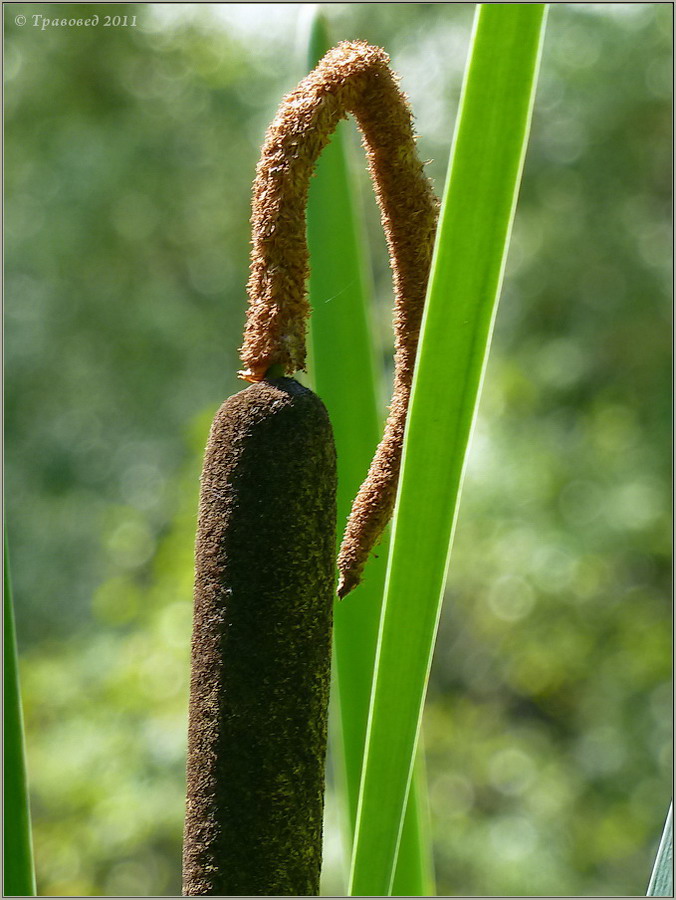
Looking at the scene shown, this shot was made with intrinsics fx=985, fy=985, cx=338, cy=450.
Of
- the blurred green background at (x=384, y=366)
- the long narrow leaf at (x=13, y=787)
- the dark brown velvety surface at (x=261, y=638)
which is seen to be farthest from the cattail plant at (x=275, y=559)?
the blurred green background at (x=384, y=366)

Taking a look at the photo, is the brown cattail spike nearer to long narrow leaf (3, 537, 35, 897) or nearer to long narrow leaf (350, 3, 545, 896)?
long narrow leaf (350, 3, 545, 896)

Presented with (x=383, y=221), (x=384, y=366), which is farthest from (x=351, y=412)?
(x=384, y=366)

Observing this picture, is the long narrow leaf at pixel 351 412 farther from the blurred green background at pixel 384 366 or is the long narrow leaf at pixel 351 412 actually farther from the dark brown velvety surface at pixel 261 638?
the blurred green background at pixel 384 366

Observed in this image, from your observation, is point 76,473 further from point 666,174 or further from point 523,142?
point 523,142

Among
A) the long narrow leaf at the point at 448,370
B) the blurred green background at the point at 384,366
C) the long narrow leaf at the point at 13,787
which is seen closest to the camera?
the long narrow leaf at the point at 448,370

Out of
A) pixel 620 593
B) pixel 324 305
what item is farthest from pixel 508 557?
pixel 324 305

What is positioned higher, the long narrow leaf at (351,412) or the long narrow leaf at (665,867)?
the long narrow leaf at (351,412)

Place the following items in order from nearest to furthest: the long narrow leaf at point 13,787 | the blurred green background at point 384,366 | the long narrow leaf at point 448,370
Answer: the long narrow leaf at point 448,370, the long narrow leaf at point 13,787, the blurred green background at point 384,366

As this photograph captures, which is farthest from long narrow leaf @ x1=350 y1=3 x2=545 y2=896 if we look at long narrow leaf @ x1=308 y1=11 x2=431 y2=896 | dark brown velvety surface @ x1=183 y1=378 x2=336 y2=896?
long narrow leaf @ x1=308 y1=11 x2=431 y2=896
